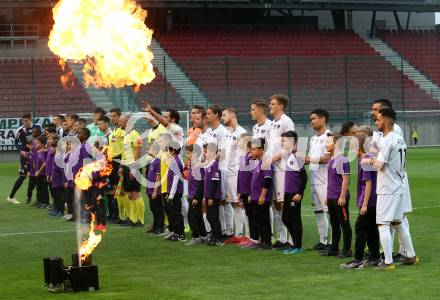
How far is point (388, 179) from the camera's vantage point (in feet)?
36.6

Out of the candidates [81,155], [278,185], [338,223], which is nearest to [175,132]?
[278,185]

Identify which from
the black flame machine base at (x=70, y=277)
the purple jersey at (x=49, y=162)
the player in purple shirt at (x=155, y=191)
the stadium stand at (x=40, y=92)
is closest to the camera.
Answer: the black flame machine base at (x=70, y=277)

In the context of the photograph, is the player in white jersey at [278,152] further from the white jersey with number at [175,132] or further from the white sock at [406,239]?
the white sock at [406,239]

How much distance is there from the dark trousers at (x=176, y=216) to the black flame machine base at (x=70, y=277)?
15.6ft

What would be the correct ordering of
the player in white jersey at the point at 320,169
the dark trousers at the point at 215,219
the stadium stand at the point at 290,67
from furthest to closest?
1. the stadium stand at the point at 290,67
2. the dark trousers at the point at 215,219
3. the player in white jersey at the point at 320,169

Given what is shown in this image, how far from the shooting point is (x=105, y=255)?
13.1 metres

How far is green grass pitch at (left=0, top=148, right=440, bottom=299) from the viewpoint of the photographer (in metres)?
9.79

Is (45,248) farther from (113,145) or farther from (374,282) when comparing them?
(374,282)

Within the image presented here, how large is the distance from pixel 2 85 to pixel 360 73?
684 inches

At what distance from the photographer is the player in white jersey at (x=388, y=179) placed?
36.4 feet

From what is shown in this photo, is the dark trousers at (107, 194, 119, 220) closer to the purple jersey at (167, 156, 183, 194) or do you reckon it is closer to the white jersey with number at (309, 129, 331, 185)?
the purple jersey at (167, 156, 183, 194)

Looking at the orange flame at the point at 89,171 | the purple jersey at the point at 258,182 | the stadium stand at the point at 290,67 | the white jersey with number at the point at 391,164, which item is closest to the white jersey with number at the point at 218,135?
the purple jersey at the point at 258,182

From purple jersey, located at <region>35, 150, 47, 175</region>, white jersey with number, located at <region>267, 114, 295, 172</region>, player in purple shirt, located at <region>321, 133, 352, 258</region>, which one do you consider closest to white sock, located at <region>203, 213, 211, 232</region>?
white jersey with number, located at <region>267, 114, 295, 172</region>

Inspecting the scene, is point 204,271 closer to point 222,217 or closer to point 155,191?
point 222,217
